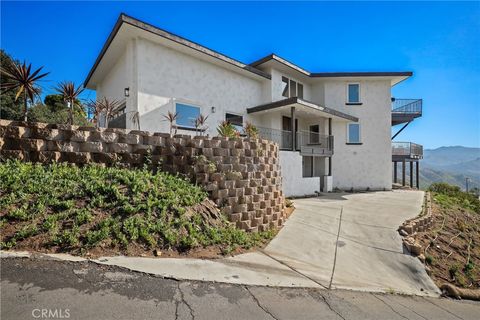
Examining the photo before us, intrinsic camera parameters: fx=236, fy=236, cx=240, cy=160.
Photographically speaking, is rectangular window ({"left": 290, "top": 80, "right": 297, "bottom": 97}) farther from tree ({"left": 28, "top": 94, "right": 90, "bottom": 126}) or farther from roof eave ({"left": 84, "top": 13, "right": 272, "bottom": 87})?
tree ({"left": 28, "top": 94, "right": 90, "bottom": 126})

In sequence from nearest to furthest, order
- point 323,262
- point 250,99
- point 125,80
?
point 323,262 → point 125,80 → point 250,99

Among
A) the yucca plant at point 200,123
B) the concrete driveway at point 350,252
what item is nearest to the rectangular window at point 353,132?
the concrete driveway at point 350,252

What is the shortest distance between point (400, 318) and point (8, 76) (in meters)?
9.18

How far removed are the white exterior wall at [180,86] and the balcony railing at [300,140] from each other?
A: 5.82ft

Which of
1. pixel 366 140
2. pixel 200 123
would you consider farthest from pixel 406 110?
pixel 200 123

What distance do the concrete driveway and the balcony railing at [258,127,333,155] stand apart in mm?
5333

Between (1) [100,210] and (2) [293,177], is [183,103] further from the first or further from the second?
(1) [100,210]

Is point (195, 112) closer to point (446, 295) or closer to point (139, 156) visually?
point (139, 156)

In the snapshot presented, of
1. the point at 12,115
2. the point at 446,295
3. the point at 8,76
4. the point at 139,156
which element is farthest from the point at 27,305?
the point at 12,115

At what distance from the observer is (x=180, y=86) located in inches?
392

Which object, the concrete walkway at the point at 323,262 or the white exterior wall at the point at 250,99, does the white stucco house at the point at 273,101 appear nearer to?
the white exterior wall at the point at 250,99

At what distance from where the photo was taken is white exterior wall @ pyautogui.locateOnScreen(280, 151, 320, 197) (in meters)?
11.7

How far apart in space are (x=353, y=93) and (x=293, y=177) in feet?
30.3

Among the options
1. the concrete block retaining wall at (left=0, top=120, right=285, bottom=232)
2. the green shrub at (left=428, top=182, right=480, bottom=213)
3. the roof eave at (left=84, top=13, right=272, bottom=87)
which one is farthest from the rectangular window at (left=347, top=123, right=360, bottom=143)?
the concrete block retaining wall at (left=0, top=120, right=285, bottom=232)
